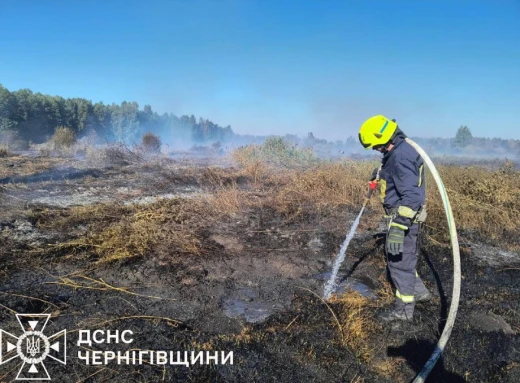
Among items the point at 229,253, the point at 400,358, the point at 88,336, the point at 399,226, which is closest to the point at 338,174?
the point at 229,253

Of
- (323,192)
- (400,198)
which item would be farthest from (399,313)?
(323,192)

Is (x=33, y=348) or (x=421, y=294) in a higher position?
(x=421, y=294)

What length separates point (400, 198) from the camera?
10.7 feet

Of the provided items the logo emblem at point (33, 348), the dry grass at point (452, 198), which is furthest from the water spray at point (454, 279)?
the dry grass at point (452, 198)

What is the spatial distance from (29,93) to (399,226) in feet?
111

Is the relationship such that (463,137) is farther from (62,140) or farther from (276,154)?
(62,140)

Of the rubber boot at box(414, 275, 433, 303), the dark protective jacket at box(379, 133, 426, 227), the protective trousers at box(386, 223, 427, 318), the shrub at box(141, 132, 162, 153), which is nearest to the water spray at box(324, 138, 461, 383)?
the dark protective jacket at box(379, 133, 426, 227)

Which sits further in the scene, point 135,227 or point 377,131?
point 135,227

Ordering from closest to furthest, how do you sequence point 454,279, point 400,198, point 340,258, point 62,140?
point 454,279 → point 400,198 → point 340,258 → point 62,140

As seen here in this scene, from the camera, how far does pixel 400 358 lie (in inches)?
106

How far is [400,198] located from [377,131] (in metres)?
0.76

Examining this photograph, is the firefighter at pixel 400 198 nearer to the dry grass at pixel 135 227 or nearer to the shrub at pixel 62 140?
the dry grass at pixel 135 227

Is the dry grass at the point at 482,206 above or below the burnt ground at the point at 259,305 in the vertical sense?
above

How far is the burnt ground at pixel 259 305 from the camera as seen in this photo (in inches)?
98.6
